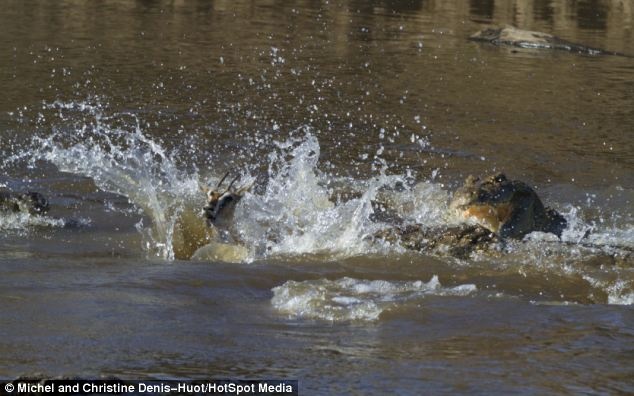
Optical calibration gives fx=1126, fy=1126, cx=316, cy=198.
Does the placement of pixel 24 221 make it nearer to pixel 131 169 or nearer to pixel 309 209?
pixel 131 169

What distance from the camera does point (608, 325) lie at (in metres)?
5.72

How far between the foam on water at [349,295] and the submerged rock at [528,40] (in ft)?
46.1

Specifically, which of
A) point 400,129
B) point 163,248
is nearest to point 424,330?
point 163,248

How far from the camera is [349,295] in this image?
606 cm

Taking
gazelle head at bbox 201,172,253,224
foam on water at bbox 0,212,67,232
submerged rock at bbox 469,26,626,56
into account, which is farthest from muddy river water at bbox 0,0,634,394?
submerged rock at bbox 469,26,626,56

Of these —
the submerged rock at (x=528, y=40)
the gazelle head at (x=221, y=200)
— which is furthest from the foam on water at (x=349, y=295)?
the submerged rock at (x=528, y=40)

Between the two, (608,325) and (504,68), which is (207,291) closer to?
(608,325)

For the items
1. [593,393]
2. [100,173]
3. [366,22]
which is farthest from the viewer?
[366,22]

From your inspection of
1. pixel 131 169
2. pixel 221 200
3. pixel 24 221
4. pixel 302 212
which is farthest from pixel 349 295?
pixel 131 169

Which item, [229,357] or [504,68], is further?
[504,68]

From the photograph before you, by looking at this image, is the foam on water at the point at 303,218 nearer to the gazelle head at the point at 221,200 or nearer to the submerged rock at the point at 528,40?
the gazelle head at the point at 221,200

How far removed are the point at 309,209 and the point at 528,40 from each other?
1273cm

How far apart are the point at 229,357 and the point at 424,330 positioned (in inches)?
42.8

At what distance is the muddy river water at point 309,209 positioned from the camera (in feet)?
16.5
